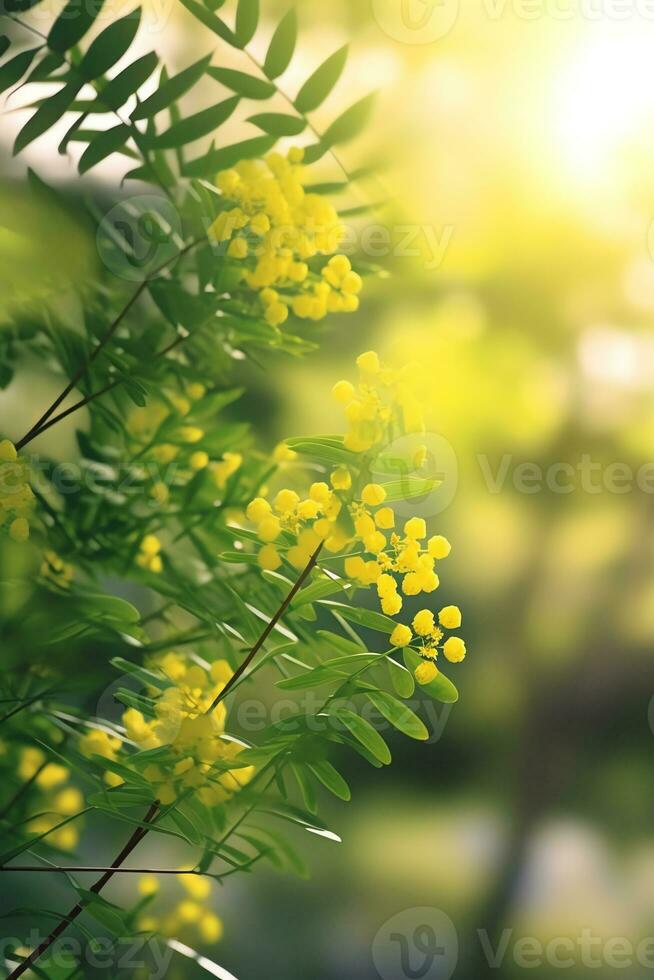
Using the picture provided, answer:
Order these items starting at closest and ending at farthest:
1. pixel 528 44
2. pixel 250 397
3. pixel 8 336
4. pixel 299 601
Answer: pixel 299 601 < pixel 8 336 < pixel 250 397 < pixel 528 44

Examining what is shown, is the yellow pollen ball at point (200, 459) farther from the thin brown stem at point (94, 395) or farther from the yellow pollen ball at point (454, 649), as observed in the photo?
the yellow pollen ball at point (454, 649)

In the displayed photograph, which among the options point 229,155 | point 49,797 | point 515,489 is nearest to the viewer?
point 229,155

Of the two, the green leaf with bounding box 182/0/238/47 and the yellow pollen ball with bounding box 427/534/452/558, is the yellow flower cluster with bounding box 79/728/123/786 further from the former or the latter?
the green leaf with bounding box 182/0/238/47

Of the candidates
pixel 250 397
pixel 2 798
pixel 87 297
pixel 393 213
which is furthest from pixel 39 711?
pixel 250 397

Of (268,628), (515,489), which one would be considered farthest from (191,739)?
(515,489)

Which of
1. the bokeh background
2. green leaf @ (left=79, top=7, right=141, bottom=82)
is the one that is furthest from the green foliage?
the bokeh background

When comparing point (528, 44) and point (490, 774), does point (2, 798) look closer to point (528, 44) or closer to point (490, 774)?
point (490, 774)

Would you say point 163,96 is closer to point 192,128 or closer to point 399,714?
point 192,128
